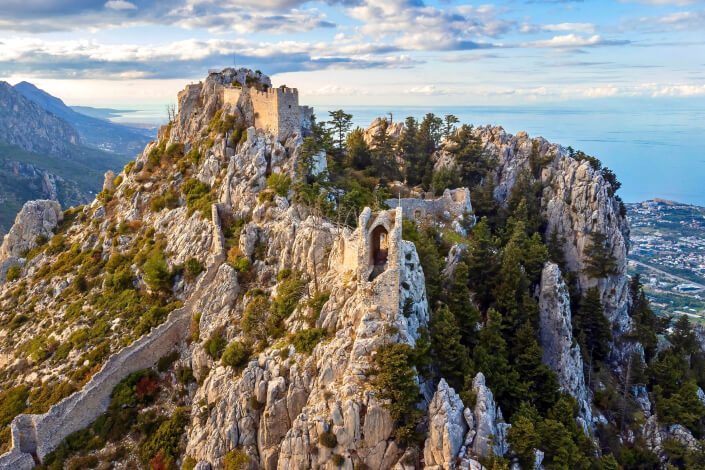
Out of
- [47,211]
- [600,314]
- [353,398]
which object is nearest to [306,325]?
[353,398]

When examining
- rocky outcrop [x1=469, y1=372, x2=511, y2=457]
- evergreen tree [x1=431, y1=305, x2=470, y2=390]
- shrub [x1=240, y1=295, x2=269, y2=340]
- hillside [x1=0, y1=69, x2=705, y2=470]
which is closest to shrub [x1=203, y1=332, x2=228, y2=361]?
hillside [x1=0, y1=69, x2=705, y2=470]

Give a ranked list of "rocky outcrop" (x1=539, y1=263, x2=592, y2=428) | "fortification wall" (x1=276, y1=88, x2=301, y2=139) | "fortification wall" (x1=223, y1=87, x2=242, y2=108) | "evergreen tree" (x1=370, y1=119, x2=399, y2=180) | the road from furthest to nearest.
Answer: the road < "evergreen tree" (x1=370, y1=119, x2=399, y2=180) < "fortification wall" (x1=223, y1=87, x2=242, y2=108) < "fortification wall" (x1=276, y1=88, x2=301, y2=139) < "rocky outcrop" (x1=539, y1=263, x2=592, y2=428)

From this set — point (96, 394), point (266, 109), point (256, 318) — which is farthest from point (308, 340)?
point (266, 109)

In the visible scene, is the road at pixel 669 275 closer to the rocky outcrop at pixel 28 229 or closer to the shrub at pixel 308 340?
the shrub at pixel 308 340

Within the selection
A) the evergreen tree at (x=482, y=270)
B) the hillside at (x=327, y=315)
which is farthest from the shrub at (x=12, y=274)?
the evergreen tree at (x=482, y=270)

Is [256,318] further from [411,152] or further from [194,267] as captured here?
[411,152]

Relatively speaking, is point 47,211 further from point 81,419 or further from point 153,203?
point 81,419

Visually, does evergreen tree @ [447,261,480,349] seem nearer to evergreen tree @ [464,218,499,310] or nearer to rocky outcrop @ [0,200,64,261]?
evergreen tree @ [464,218,499,310]
